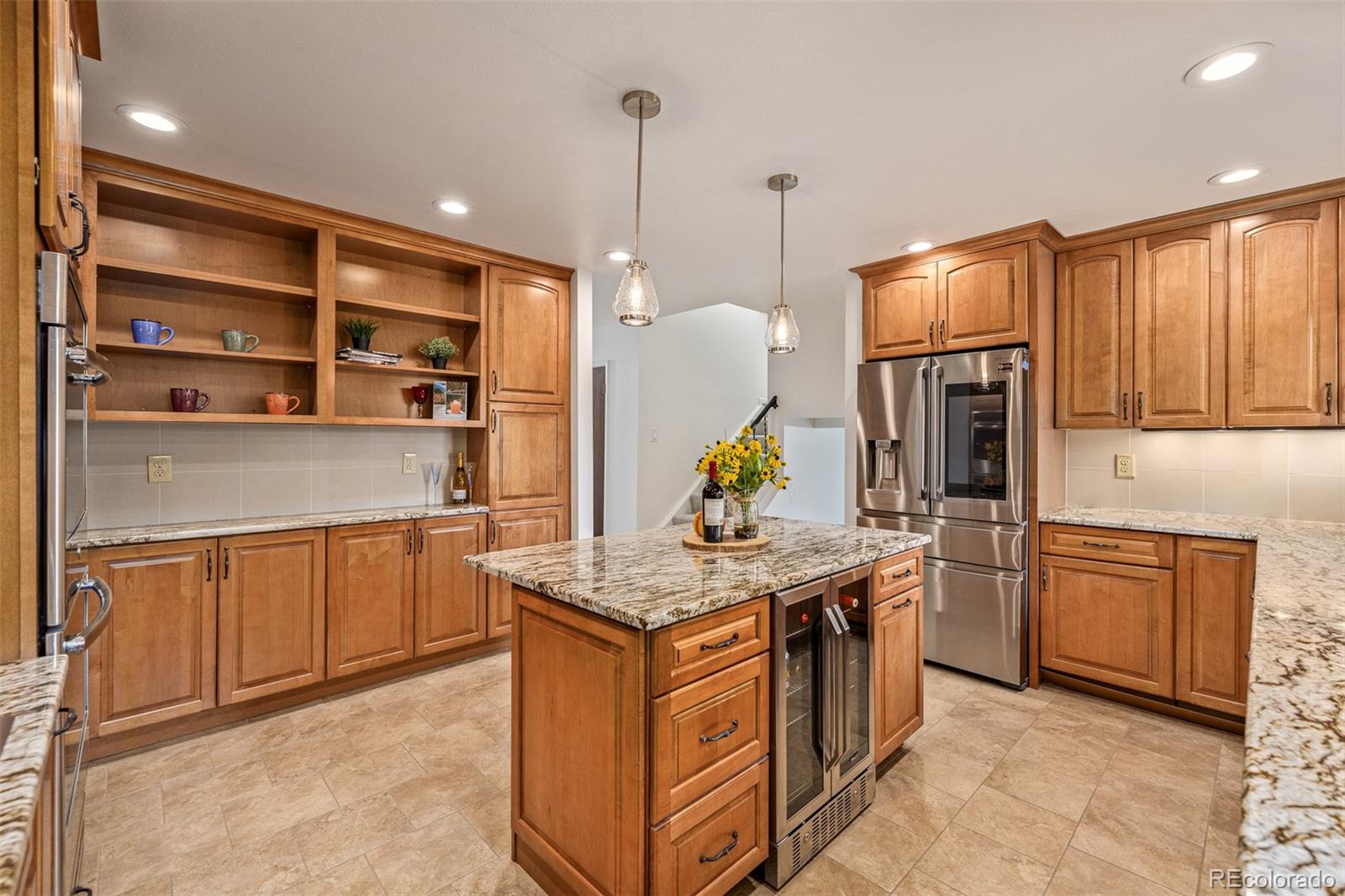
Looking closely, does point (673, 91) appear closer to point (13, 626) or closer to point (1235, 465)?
point (13, 626)

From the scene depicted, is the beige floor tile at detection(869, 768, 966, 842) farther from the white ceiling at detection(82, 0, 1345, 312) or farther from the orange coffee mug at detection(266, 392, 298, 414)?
the orange coffee mug at detection(266, 392, 298, 414)

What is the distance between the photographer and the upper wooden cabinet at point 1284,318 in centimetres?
268

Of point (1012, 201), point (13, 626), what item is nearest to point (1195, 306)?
point (1012, 201)

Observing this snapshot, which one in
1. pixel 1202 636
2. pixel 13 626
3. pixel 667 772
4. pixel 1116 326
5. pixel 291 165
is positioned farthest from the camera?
pixel 1116 326

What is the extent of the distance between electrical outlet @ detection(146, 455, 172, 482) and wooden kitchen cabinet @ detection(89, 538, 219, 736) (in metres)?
0.44

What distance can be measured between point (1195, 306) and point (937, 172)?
1.58m

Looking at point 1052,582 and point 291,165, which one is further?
point 1052,582

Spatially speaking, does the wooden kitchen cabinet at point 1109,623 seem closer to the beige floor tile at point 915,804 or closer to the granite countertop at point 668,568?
the granite countertop at point 668,568

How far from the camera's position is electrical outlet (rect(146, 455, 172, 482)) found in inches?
110

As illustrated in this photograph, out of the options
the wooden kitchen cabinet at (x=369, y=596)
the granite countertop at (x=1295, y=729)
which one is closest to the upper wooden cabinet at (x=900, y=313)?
the granite countertop at (x=1295, y=729)

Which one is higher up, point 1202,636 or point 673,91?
point 673,91

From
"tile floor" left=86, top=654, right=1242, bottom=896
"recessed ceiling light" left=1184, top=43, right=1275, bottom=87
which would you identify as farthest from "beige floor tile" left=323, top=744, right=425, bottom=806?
"recessed ceiling light" left=1184, top=43, right=1275, bottom=87

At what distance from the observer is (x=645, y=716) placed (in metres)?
1.48

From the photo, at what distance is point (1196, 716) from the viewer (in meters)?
2.82
